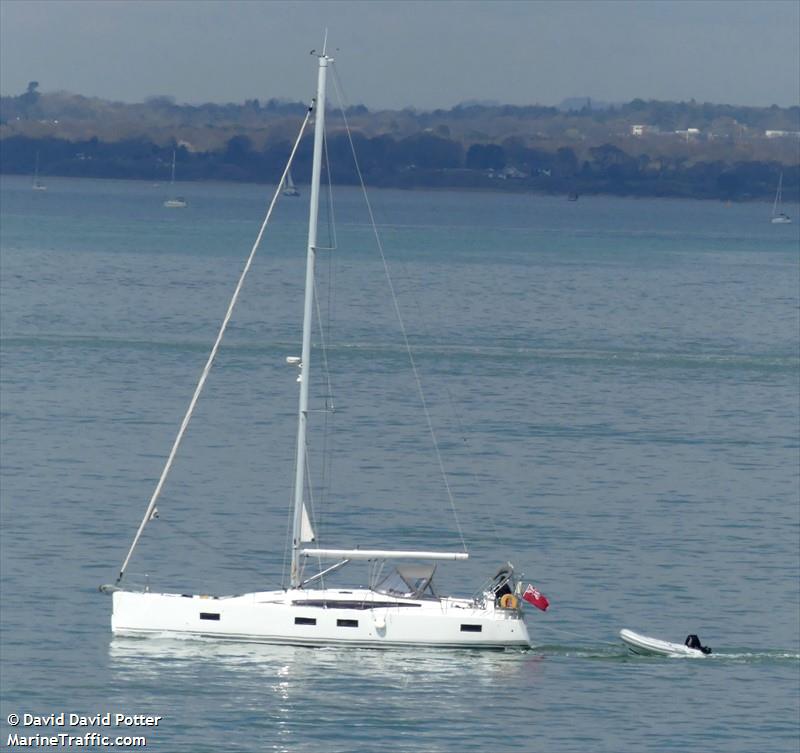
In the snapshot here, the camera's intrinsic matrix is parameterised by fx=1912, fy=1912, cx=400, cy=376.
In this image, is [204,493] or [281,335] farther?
[281,335]

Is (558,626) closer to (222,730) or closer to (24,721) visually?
(222,730)

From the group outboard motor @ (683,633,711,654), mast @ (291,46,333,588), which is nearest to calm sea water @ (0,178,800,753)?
outboard motor @ (683,633,711,654)

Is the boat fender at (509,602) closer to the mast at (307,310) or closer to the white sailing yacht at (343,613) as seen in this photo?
the white sailing yacht at (343,613)

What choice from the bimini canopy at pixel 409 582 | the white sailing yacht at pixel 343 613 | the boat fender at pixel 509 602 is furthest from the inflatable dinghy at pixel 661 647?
the bimini canopy at pixel 409 582

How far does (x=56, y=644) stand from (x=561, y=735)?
11.9 metres

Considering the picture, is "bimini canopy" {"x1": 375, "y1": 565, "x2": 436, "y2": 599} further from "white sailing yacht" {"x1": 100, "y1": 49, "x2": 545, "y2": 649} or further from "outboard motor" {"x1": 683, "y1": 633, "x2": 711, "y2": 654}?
"outboard motor" {"x1": 683, "y1": 633, "x2": 711, "y2": 654}

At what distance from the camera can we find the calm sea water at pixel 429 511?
39.0m

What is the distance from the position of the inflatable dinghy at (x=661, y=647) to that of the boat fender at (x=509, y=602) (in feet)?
10.9

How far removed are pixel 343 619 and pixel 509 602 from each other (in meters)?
3.59

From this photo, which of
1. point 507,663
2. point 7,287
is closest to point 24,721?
point 507,663

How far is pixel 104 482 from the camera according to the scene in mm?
60656

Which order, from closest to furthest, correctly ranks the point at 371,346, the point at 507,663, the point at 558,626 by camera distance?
the point at 507,663 → the point at 558,626 → the point at 371,346

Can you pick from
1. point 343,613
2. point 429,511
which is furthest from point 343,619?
point 429,511

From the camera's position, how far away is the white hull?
41.1 m
